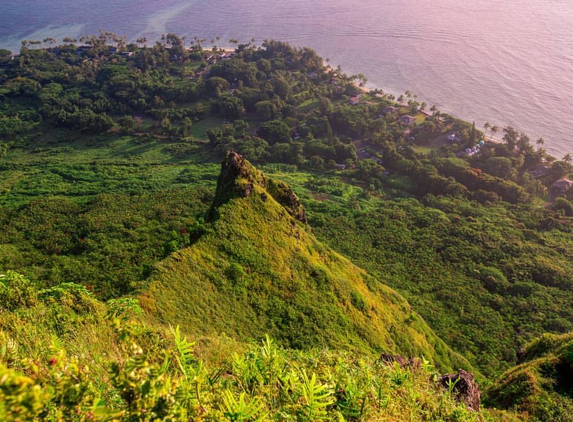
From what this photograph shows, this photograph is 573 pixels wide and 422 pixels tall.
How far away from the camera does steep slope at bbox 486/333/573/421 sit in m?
14.8

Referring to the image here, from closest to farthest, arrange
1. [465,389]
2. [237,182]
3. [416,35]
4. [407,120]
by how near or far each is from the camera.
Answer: [465,389]
[237,182]
[407,120]
[416,35]

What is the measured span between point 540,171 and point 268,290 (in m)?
62.1

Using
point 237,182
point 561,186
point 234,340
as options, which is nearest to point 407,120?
point 561,186

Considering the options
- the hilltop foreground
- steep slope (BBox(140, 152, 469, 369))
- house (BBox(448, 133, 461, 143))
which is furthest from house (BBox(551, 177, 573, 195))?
steep slope (BBox(140, 152, 469, 369))

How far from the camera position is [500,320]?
112ft

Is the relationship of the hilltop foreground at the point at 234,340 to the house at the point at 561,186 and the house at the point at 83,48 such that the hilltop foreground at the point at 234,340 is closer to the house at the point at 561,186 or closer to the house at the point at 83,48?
the house at the point at 561,186

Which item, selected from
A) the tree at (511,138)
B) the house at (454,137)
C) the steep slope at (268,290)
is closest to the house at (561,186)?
the tree at (511,138)

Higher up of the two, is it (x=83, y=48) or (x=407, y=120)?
(x=83, y=48)

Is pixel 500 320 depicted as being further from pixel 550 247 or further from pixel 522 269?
pixel 550 247

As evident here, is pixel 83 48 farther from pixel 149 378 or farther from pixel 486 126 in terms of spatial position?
pixel 149 378

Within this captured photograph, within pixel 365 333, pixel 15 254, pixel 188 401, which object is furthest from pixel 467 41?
pixel 188 401

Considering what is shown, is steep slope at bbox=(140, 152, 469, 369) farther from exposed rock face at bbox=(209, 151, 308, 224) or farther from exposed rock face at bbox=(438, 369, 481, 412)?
exposed rock face at bbox=(438, 369, 481, 412)

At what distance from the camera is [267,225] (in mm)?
25094

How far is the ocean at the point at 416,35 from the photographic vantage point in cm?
7550
